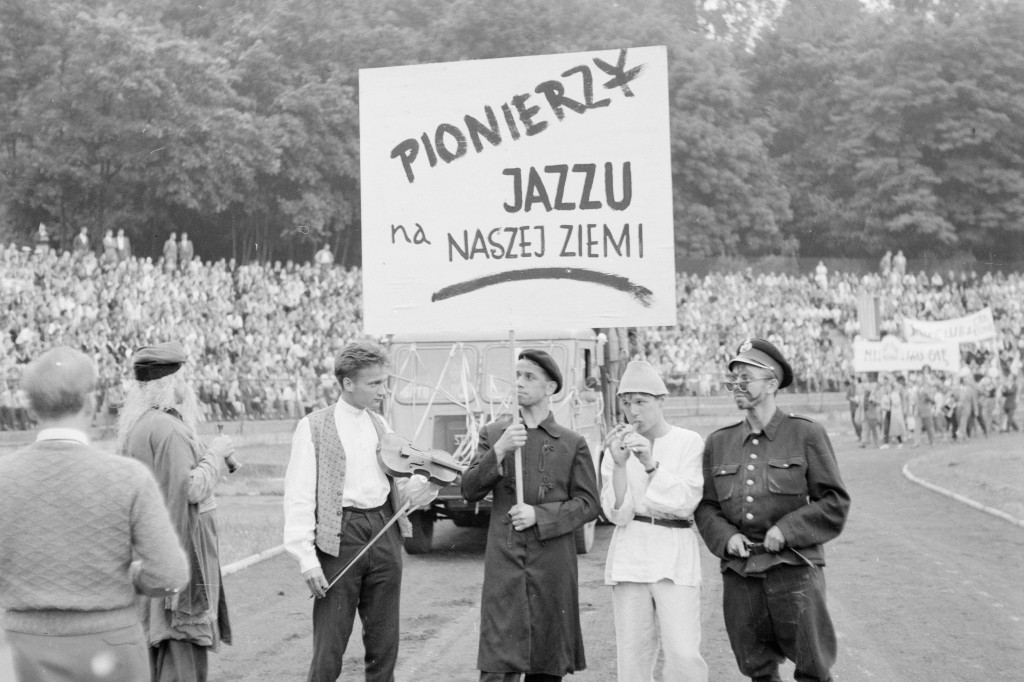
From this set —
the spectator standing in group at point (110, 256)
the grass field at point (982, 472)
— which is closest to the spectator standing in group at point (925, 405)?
the grass field at point (982, 472)

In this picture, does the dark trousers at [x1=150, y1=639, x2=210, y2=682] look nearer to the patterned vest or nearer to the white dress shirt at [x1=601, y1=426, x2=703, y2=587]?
the patterned vest

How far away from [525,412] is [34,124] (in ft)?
144

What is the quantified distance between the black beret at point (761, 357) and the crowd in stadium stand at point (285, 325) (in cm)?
1705

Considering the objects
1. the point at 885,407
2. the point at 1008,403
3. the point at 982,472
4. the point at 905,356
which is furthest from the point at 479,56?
the point at 982,472

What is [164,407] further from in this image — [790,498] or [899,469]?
[899,469]

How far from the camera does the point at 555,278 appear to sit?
19.1 feet

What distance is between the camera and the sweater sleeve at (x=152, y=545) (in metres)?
3.74

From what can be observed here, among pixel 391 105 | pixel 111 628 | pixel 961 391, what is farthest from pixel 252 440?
pixel 111 628

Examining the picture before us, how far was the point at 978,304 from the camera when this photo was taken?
51.0m

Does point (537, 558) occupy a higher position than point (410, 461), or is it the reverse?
point (410, 461)

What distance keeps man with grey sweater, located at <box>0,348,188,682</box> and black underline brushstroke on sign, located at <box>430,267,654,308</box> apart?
7.63 ft

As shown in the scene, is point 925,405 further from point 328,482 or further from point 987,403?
point 328,482

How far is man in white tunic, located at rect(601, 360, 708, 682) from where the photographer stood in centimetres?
534

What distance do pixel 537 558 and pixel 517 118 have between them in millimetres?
2065
